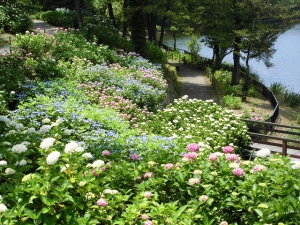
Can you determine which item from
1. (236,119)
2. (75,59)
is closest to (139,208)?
(236,119)

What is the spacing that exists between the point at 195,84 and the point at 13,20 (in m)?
11.2

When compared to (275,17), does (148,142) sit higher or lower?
lower

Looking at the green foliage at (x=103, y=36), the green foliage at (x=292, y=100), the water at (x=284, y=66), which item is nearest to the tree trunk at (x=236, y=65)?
the green foliage at (x=292, y=100)

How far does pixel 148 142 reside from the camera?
5.57 m

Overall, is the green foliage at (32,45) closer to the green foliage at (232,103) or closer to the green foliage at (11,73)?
the green foliage at (11,73)

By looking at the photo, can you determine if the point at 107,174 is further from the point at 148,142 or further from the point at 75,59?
the point at 75,59

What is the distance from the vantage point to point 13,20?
16.7 m

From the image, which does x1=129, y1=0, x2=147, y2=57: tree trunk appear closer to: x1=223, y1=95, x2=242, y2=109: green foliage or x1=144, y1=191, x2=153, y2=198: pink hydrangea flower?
x1=223, y1=95, x2=242, y2=109: green foliage

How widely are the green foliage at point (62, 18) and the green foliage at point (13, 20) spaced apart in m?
3.45

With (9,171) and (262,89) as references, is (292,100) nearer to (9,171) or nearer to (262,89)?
(262,89)

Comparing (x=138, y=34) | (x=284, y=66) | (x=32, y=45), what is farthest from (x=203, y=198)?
(x=284, y=66)

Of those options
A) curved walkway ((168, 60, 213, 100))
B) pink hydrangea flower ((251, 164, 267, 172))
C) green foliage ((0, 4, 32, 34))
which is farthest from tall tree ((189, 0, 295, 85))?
pink hydrangea flower ((251, 164, 267, 172))

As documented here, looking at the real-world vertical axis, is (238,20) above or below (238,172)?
above

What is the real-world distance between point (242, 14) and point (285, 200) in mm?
18899
